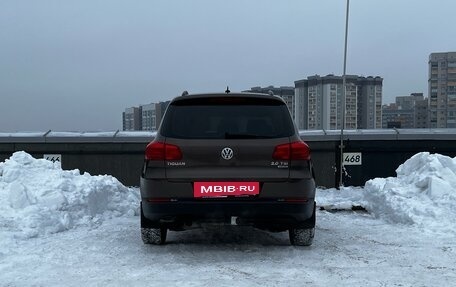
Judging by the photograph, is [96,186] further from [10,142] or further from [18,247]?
[10,142]

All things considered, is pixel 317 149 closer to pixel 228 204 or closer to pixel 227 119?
pixel 227 119

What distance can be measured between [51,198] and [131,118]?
54.0 ft

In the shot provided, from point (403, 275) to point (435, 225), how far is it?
2425 millimetres

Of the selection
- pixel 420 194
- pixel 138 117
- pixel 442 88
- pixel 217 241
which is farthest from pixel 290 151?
pixel 442 88

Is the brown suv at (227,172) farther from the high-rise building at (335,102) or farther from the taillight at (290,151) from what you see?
the high-rise building at (335,102)

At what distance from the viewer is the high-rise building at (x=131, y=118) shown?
2166 centimetres

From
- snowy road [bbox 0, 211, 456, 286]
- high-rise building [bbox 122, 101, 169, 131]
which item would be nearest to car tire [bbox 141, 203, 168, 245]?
snowy road [bbox 0, 211, 456, 286]

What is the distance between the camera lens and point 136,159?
1212 centimetres

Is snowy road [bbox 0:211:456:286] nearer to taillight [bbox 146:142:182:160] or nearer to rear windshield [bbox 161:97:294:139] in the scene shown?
taillight [bbox 146:142:182:160]

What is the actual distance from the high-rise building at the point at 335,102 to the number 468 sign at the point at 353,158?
259 inches

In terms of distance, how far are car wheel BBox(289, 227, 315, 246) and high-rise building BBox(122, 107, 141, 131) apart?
16205mm

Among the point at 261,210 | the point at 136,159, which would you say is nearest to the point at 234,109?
the point at 261,210

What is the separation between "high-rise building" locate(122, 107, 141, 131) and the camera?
21656 millimetres

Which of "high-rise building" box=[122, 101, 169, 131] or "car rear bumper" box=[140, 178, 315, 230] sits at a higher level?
"high-rise building" box=[122, 101, 169, 131]
